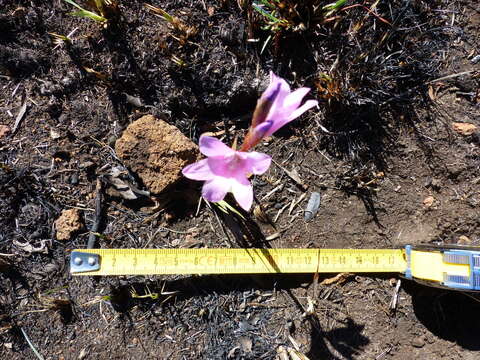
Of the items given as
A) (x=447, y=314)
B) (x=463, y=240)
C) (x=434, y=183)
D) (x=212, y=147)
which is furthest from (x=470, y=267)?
(x=212, y=147)

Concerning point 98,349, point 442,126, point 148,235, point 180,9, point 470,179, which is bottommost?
point 98,349

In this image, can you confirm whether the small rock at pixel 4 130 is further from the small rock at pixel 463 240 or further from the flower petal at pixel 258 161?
the small rock at pixel 463 240

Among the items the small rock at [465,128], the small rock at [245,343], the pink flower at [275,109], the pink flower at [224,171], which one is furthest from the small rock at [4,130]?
the small rock at [465,128]

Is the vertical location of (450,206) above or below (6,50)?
below

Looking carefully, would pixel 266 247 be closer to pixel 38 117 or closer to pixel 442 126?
pixel 442 126

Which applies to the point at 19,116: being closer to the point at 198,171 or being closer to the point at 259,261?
the point at 198,171

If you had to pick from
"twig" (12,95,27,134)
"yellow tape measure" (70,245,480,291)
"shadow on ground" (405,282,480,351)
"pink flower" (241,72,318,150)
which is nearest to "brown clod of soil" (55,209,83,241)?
"yellow tape measure" (70,245,480,291)

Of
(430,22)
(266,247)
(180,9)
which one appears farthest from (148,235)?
(430,22)
